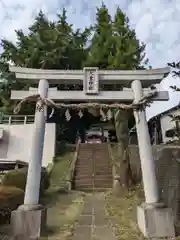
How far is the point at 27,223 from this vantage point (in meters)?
5.30

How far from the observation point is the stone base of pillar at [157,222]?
16.9ft

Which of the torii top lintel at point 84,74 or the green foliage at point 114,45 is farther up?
the green foliage at point 114,45

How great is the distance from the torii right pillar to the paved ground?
83cm

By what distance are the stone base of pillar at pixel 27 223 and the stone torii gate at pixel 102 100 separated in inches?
0.8

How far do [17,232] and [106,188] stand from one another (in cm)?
759

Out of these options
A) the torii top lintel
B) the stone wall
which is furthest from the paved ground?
the torii top lintel

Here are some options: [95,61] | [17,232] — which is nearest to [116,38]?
[95,61]

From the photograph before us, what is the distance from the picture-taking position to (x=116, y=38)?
1892 centimetres

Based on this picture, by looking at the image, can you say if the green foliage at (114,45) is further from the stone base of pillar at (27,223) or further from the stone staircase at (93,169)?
the stone base of pillar at (27,223)

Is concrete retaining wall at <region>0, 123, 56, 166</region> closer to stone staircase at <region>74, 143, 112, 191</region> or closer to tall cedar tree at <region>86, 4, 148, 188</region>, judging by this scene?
stone staircase at <region>74, 143, 112, 191</region>

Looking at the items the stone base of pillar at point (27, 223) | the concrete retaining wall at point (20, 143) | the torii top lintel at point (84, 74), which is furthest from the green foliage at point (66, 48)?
the stone base of pillar at point (27, 223)

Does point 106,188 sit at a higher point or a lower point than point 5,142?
lower

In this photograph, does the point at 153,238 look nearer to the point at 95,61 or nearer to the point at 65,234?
the point at 65,234

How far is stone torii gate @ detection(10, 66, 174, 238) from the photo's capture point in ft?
17.3
